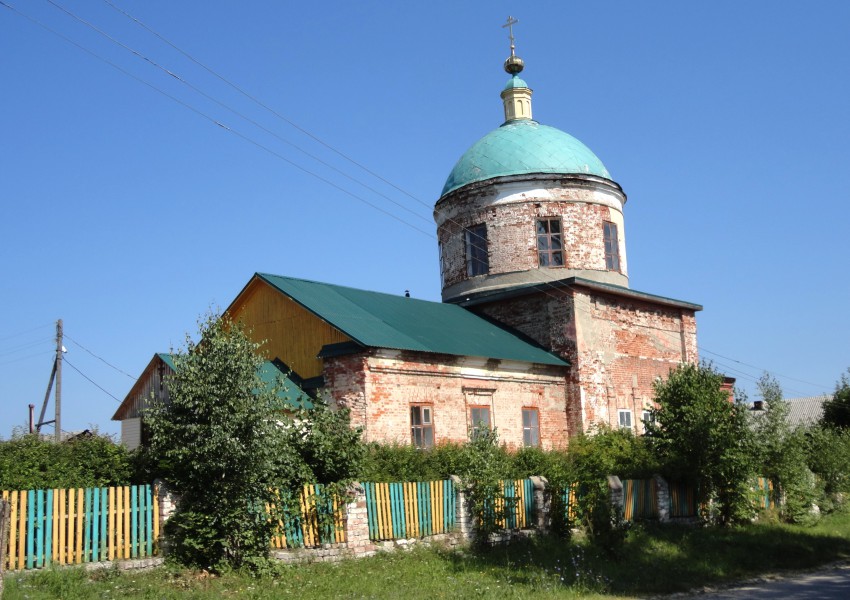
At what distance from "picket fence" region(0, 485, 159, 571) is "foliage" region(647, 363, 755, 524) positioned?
40.7 feet

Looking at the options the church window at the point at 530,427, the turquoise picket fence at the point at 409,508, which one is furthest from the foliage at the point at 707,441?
the turquoise picket fence at the point at 409,508

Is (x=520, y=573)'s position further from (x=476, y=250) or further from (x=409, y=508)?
(x=476, y=250)

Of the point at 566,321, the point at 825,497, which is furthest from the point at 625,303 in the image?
the point at 825,497

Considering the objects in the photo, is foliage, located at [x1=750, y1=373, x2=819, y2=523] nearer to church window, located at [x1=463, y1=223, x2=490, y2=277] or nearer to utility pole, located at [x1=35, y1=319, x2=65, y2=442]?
church window, located at [x1=463, y1=223, x2=490, y2=277]

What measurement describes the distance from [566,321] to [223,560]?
1451 cm

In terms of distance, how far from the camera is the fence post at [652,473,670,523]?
764 inches

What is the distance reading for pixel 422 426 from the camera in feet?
65.5

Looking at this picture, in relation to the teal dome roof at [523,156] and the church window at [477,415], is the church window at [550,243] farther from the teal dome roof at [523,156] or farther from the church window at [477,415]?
the church window at [477,415]

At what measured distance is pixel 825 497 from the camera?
78.2 feet

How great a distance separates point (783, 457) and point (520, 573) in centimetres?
1088

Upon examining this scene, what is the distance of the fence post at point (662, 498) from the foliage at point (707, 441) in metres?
0.32

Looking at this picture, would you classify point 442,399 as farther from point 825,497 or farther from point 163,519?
point 825,497

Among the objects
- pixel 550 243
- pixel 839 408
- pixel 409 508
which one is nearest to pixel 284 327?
pixel 409 508

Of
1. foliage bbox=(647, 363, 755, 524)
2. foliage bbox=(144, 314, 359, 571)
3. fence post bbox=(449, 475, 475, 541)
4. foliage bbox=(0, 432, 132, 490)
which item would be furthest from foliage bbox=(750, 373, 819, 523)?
foliage bbox=(0, 432, 132, 490)
